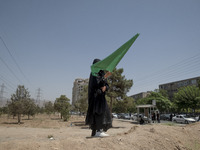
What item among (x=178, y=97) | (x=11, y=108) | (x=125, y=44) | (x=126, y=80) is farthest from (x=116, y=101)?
(x=178, y=97)

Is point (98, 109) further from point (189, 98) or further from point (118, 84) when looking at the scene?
point (189, 98)

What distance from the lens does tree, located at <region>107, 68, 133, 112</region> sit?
19031 millimetres

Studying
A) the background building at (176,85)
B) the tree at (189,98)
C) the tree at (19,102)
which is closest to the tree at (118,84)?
the tree at (19,102)

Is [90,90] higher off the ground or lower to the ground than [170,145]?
higher

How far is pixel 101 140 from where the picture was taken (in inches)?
137

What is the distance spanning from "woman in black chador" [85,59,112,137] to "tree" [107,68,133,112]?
Answer: 563 inches

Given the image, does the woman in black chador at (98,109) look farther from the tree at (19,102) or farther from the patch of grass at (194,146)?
the tree at (19,102)

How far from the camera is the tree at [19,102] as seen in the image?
21.7 meters

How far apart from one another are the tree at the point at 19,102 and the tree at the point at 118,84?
42.0 ft

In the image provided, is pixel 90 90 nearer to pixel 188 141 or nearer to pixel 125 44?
pixel 125 44

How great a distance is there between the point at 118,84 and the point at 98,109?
14.9 m

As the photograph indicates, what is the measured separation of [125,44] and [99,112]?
78.7 inches

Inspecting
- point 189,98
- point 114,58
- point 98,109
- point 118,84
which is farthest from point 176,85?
point 114,58

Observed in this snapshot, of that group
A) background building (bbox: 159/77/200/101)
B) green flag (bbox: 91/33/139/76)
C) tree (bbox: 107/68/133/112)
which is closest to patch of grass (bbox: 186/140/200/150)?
green flag (bbox: 91/33/139/76)
